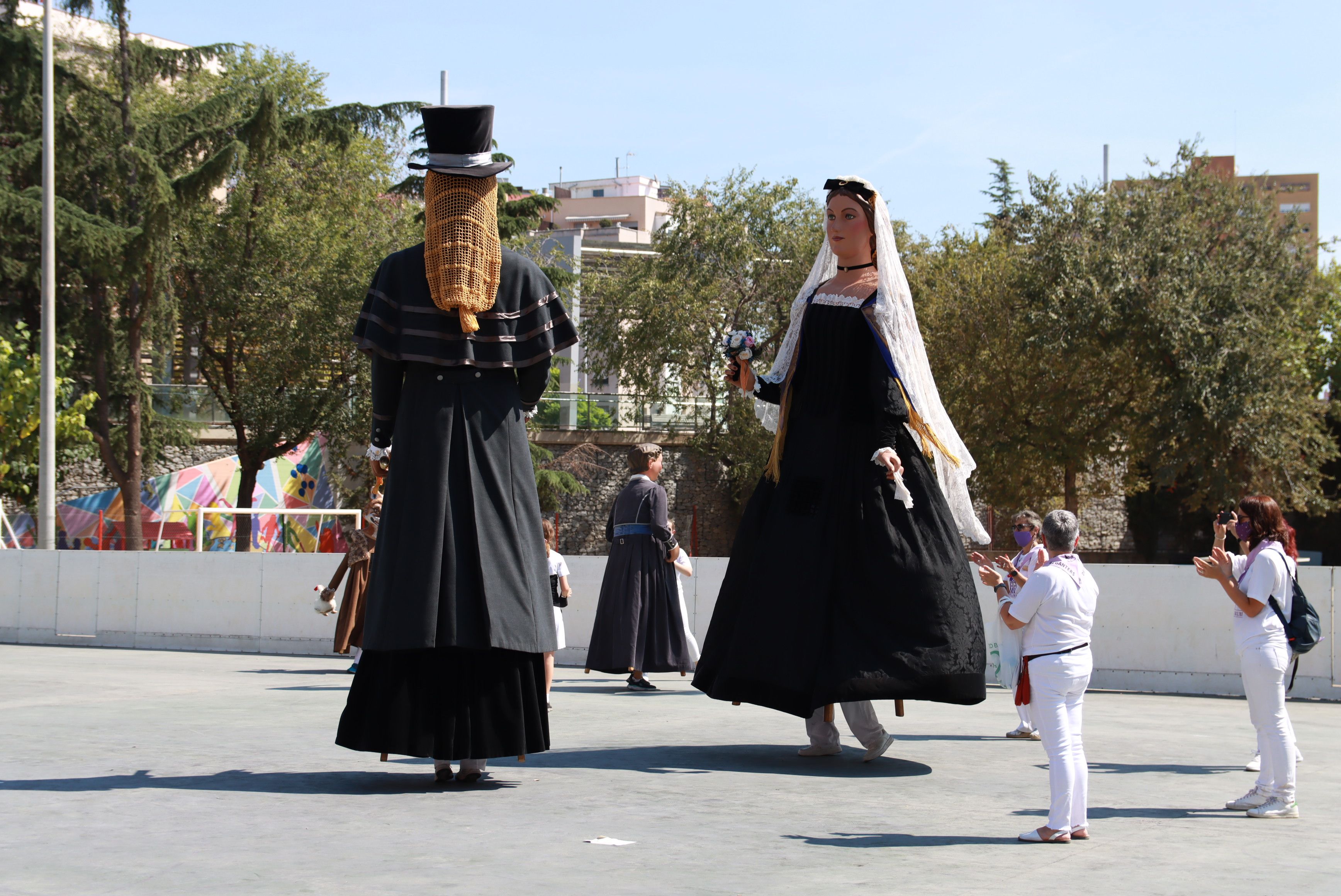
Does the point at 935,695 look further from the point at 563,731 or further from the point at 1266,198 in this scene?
the point at 1266,198

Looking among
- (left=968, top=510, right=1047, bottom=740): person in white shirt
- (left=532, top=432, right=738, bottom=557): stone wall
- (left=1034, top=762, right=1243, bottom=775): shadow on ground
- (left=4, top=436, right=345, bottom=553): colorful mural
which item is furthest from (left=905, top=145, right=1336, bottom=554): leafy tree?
(left=1034, top=762, right=1243, bottom=775): shadow on ground

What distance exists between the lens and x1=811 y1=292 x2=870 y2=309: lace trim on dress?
7.40 m

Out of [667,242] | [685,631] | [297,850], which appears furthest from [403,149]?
[297,850]

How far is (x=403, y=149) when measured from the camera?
1750 inches

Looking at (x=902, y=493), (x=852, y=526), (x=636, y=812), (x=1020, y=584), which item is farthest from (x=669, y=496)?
(x=636, y=812)

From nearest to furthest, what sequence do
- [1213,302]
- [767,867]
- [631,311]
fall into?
[767,867]
[1213,302]
[631,311]

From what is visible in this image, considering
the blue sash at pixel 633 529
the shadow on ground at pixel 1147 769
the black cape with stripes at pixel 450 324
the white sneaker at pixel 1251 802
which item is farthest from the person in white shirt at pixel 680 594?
the white sneaker at pixel 1251 802

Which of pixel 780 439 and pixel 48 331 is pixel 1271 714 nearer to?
pixel 780 439

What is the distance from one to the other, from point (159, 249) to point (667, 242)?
15.0 meters

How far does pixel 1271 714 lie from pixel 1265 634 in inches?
15.7

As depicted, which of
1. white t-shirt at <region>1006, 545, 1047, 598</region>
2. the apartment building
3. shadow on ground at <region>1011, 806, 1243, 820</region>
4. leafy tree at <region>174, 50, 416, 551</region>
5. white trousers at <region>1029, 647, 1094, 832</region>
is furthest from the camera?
the apartment building

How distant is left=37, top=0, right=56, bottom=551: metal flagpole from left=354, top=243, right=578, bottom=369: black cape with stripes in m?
18.1

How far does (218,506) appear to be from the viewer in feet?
128

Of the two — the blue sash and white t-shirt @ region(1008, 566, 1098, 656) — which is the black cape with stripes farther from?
the blue sash
